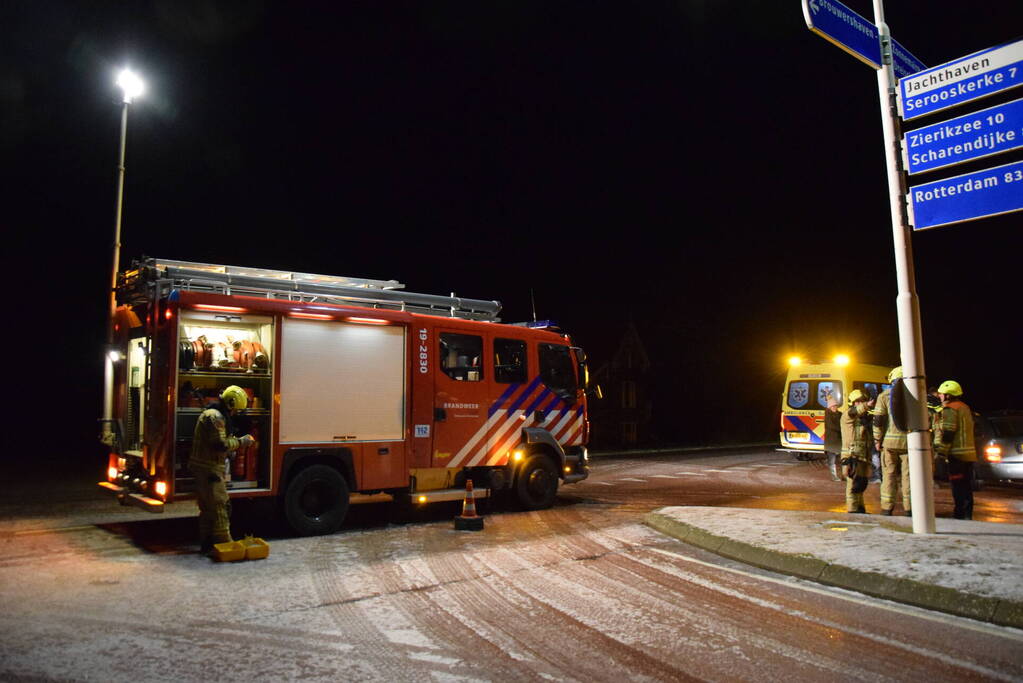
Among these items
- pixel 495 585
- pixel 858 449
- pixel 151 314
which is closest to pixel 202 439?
pixel 151 314

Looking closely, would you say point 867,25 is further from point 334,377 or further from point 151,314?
point 151,314

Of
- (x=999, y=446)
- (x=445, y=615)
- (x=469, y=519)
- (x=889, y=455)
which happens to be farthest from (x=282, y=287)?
(x=999, y=446)

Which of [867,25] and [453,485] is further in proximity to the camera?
[453,485]

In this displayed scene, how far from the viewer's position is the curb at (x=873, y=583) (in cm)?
498

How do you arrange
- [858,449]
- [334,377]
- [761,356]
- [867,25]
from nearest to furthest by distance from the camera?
[867,25], [334,377], [858,449], [761,356]

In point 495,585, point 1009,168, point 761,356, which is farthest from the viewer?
point 761,356

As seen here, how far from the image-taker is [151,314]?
793cm

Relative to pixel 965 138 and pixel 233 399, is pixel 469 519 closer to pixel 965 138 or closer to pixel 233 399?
pixel 233 399

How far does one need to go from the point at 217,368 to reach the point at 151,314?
938mm

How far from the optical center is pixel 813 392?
1867 cm

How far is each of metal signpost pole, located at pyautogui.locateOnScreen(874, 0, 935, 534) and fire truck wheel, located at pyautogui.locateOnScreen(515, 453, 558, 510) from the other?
5083mm

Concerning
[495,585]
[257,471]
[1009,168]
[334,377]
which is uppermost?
[1009,168]

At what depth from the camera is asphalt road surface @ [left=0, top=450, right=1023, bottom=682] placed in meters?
4.10

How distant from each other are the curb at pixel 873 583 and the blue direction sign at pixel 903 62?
574cm
